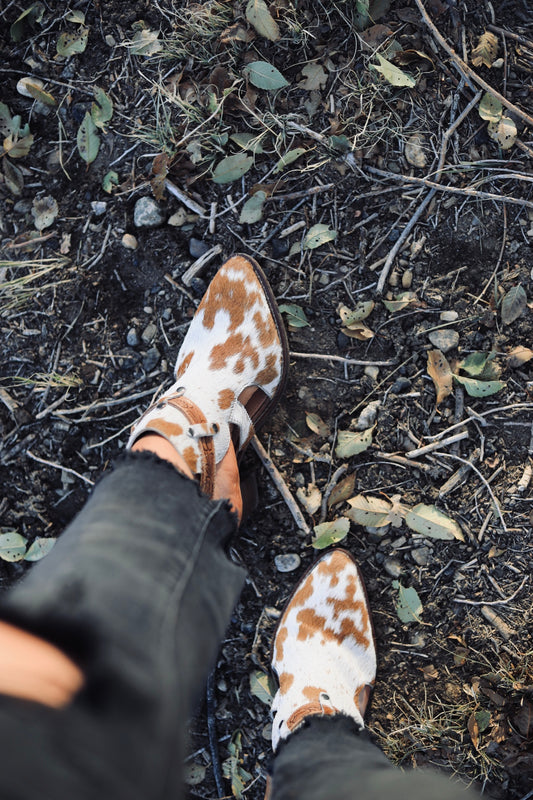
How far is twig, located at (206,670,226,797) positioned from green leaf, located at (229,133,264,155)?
1562 mm

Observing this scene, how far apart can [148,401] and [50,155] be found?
830 mm

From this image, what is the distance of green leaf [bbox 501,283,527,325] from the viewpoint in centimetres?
153

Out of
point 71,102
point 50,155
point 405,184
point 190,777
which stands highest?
point 71,102

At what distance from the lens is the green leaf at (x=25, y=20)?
1636mm

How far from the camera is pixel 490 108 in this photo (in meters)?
1.52

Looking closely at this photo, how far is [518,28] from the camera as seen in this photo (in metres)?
1.52

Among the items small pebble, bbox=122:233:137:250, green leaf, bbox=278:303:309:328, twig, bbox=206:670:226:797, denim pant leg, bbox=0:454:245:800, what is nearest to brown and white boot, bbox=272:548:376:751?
twig, bbox=206:670:226:797

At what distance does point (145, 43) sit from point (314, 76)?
1.70 ft

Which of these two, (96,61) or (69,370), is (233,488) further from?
(96,61)

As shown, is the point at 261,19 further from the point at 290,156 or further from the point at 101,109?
the point at 101,109

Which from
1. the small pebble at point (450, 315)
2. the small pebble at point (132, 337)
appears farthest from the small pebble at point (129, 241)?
the small pebble at point (450, 315)

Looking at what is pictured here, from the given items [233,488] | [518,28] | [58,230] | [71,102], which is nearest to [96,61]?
[71,102]

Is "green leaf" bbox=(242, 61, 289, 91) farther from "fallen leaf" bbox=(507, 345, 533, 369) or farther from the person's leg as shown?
the person's leg

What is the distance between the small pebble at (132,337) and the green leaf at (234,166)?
532 mm
